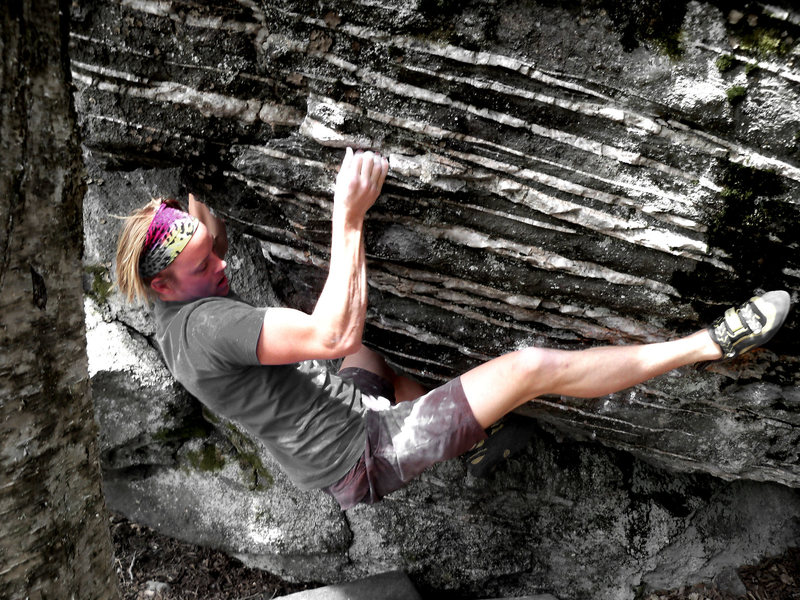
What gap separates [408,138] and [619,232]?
3.93 ft

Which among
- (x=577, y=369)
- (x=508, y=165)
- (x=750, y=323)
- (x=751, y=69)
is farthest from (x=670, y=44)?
(x=577, y=369)

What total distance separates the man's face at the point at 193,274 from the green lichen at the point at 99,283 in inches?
63.9

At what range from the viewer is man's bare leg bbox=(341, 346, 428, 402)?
4414 millimetres

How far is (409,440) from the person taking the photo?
3.59m

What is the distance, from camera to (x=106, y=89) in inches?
133

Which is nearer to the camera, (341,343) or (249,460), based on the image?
(341,343)

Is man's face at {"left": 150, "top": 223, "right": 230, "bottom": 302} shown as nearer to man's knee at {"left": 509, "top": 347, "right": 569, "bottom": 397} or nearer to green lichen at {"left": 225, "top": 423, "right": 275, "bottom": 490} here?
man's knee at {"left": 509, "top": 347, "right": 569, "bottom": 397}

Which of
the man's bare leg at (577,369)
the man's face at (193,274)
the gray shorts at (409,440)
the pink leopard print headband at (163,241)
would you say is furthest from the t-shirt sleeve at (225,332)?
the man's bare leg at (577,369)

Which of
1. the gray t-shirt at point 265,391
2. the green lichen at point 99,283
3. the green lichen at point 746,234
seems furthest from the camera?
the green lichen at point 99,283

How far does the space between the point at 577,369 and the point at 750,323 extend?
0.89 m

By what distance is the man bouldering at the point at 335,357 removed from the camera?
A: 3.09 m

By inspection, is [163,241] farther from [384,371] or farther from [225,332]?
[384,371]

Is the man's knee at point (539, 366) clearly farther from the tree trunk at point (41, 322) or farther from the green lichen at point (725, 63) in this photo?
the tree trunk at point (41, 322)

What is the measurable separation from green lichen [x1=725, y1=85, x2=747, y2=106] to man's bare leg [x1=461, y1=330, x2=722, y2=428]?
4.02 feet
